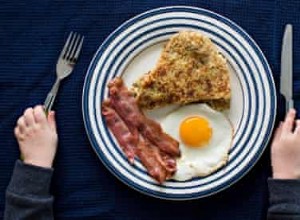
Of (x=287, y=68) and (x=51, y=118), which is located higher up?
(x=287, y=68)

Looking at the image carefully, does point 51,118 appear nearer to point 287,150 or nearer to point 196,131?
point 196,131

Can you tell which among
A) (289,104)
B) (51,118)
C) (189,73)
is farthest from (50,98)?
(289,104)

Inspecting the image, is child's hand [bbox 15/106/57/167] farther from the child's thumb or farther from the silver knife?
the silver knife

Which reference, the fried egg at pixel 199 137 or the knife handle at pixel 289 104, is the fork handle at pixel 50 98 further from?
the knife handle at pixel 289 104

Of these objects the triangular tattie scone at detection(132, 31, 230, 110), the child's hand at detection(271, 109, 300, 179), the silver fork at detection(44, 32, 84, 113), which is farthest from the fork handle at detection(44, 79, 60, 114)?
the child's hand at detection(271, 109, 300, 179)
